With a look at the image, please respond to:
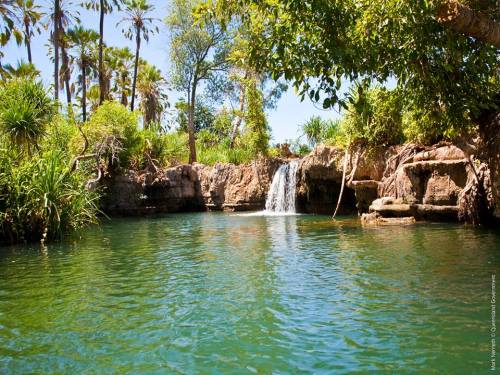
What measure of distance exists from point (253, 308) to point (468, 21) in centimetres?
508

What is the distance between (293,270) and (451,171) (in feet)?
30.2

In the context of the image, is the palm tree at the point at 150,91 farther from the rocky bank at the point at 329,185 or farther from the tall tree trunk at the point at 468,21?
the tall tree trunk at the point at 468,21

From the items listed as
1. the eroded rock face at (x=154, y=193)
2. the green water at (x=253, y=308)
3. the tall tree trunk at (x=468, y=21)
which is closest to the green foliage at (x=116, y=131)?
the eroded rock face at (x=154, y=193)

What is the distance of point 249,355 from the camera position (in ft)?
16.7

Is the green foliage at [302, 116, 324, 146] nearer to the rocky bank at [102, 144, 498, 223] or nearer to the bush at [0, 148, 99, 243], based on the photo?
the rocky bank at [102, 144, 498, 223]

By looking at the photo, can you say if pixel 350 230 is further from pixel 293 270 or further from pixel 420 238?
pixel 293 270

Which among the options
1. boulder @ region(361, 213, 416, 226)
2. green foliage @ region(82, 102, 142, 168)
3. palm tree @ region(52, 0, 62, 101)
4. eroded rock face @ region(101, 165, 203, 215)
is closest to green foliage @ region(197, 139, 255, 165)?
eroded rock face @ region(101, 165, 203, 215)

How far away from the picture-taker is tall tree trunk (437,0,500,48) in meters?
7.32

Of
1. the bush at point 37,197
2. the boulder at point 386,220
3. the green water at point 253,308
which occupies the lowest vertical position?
the green water at point 253,308

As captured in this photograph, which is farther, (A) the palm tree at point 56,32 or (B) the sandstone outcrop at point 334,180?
(A) the palm tree at point 56,32

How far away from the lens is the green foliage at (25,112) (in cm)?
1430

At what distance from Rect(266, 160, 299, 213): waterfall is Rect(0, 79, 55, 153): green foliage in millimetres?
13485

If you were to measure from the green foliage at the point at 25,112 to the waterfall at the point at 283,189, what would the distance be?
13.5 meters

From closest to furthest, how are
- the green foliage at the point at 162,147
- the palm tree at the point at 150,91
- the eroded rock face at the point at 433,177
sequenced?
the eroded rock face at the point at 433,177 < the green foliage at the point at 162,147 < the palm tree at the point at 150,91
